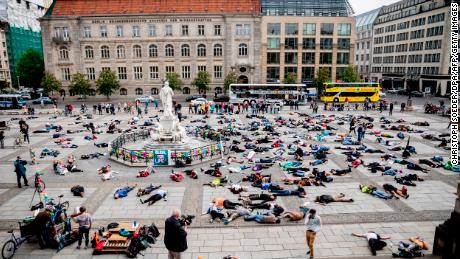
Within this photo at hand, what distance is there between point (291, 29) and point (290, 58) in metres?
6.35

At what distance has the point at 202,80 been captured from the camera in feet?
216

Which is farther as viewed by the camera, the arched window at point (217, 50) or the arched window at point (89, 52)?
the arched window at point (217, 50)

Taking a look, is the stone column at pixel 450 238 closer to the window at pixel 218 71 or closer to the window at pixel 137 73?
the window at pixel 218 71

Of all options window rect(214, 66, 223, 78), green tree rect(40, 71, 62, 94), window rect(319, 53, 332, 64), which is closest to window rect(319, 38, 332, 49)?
window rect(319, 53, 332, 64)

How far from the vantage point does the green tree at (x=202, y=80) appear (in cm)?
6575

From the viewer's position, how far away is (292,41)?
243 ft

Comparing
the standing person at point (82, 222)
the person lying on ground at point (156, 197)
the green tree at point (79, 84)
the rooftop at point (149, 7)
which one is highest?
the rooftop at point (149, 7)

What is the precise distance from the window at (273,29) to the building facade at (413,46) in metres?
34.3

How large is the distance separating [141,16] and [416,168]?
60.2 meters

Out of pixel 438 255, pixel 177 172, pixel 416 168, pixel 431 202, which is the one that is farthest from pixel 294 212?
pixel 416 168

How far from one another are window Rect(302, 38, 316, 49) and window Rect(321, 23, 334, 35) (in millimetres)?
2899

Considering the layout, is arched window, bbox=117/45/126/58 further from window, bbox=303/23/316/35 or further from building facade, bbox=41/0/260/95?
window, bbox=303/23/316/35

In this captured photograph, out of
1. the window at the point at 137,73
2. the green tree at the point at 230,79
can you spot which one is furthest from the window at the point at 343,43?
the window at the point at 137,73

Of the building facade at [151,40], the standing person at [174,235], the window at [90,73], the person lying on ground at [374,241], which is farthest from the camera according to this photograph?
the window at [90,73]
